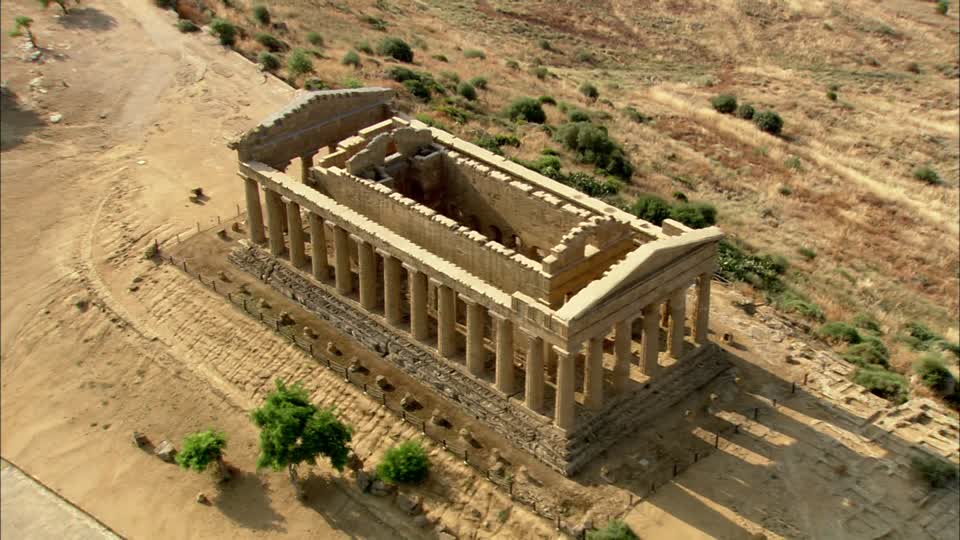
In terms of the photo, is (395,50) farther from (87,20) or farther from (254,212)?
(254,212)

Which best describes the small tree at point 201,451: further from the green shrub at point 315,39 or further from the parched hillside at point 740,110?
the green shrub at point 315,39

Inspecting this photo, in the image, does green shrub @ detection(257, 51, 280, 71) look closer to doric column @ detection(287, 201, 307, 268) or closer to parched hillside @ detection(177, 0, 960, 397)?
parched hillside @ detection(177, 0, 960, 397)

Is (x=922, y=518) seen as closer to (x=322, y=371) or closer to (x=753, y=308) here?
(x=753, y=308)

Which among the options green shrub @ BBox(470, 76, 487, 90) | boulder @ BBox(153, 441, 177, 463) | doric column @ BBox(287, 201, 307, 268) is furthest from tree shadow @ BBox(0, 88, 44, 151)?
green shrub @ BBox(470, 76, 487, 90)

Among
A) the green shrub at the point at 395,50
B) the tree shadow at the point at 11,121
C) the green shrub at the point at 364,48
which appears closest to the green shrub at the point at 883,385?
the tree shadow at the point at 11,121

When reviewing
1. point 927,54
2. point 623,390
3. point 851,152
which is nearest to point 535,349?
point 623,390
